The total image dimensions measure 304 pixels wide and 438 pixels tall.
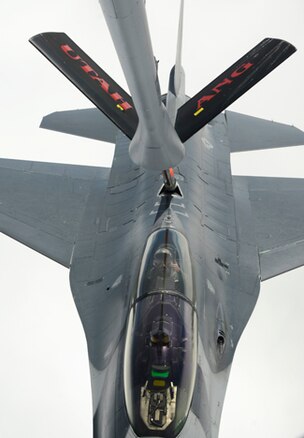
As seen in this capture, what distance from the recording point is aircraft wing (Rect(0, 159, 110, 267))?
1206cm

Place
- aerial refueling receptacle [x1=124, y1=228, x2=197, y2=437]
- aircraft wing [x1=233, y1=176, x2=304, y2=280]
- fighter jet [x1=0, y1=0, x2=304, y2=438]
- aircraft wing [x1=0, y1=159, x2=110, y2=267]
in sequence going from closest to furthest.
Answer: aerial refueling receptacle [x1=124, y1=228, x2=197, y2=437] → fighter jet [x1=0, y1=0, x2=304, y2=438] → aircraft wing [x1=233, y1=176, x2=304, y2=280] → aircraft wing [x1=0, y1=159, x2=110, y2=267]

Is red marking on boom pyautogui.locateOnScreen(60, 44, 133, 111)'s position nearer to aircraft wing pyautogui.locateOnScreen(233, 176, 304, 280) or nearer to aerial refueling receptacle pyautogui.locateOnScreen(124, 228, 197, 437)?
aerial refueling receptacle pyautogui.locateOnScreen(124, 228, 197, 437)

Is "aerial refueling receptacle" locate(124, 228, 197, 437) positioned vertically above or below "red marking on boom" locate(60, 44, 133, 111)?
below

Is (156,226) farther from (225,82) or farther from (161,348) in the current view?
(161,348)

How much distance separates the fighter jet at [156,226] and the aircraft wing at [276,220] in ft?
0.11

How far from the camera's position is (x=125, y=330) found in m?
8.63

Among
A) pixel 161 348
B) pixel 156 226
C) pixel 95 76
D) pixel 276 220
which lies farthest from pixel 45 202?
pixel 161 348

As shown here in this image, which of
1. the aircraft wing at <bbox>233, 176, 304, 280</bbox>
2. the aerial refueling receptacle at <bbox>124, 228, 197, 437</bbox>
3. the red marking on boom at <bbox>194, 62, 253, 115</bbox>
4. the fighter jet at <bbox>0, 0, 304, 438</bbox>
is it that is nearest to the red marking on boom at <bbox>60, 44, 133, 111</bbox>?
the fighter jet at <bbox>0, 0, 304, 438</bbox>

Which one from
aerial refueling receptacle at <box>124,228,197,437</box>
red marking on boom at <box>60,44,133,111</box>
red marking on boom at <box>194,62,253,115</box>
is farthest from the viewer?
red marking on boom at <box>194,62,253,115</box>

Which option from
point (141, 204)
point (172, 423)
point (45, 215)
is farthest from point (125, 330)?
point (45, 215)

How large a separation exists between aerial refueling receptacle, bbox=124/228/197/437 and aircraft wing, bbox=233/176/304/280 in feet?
9.78

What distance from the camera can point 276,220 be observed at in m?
12.9

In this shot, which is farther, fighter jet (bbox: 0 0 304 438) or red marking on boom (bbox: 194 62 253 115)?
red marking on boom (bbox: 194 62 253 115)

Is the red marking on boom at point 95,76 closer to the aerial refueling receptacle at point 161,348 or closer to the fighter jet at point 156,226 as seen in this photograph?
the fighter jet at point 156,226
